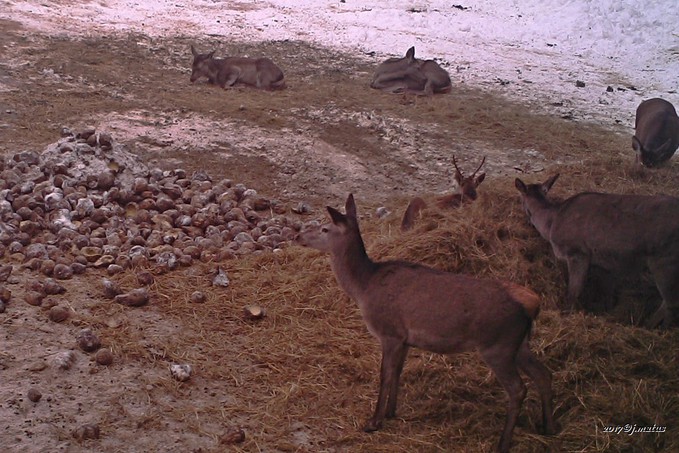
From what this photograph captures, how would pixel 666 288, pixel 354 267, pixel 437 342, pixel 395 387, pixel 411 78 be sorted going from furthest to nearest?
pixel 411 78
pixel 666 288
pixel 354 267
pixel 395 387
pixel 437 342

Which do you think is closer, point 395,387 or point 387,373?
point 387,373

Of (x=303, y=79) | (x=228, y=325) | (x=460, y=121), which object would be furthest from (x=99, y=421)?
(x=303, y=79)

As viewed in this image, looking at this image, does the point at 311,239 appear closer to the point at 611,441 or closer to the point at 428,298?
the point at 428,298

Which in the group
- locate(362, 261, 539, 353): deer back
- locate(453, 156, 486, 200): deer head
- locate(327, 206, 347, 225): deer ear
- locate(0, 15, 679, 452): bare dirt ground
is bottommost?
locate(0, 15, 679, 452): bare dirt ground

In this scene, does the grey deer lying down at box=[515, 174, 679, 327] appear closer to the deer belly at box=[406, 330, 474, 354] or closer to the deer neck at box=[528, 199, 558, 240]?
the deer neck at box=[528, 199, 558, 240]

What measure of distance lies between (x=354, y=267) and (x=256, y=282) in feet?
5.42

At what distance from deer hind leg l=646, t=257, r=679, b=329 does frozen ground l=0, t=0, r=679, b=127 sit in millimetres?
7388

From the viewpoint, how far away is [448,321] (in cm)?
444

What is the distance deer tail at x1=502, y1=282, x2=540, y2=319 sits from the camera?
4363mm

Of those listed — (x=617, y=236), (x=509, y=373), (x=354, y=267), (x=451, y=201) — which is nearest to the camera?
(x=509, y=373)

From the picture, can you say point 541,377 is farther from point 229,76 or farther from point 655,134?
point 229,76

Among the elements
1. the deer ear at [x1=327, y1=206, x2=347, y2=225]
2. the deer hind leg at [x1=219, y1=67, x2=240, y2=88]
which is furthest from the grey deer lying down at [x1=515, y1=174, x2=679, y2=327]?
the deer hind leg at [x1=219, y1=67, x2=240, y2=88]

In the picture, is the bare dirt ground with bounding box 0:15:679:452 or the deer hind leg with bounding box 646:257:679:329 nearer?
the bare dirt ground with bounding box 0:15:679:452

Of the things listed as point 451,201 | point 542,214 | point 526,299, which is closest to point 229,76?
point 451,201
